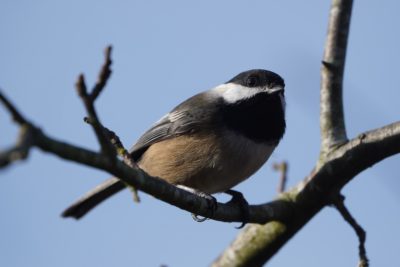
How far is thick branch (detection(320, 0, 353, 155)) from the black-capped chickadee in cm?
77

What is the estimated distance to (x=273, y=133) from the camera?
558 cm

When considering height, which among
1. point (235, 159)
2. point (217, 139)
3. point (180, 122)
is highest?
point (180, 122)

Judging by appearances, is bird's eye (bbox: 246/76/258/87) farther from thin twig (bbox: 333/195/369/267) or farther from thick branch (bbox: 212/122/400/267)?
thin twig (bbox: 333/195/369/267)

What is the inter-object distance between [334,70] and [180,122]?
1620mm

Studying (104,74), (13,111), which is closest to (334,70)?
(104,74)

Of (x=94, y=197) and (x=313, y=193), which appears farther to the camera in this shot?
(x=94, y=197)

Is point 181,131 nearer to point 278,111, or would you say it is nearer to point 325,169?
point 278,111

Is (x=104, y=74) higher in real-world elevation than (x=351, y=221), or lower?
higher

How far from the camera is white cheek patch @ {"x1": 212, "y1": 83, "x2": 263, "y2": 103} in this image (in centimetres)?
571

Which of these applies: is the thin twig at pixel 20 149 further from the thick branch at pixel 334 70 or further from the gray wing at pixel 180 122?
the gray wing at pixel 180 122

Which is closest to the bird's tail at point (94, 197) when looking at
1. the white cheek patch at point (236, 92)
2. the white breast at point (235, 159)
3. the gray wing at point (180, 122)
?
the gray wing at point (180, 122)

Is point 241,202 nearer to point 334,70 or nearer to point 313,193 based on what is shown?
point 313,193

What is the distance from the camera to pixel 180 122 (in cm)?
576

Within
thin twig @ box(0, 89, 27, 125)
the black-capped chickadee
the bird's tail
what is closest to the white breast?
the black-capped chickadee
